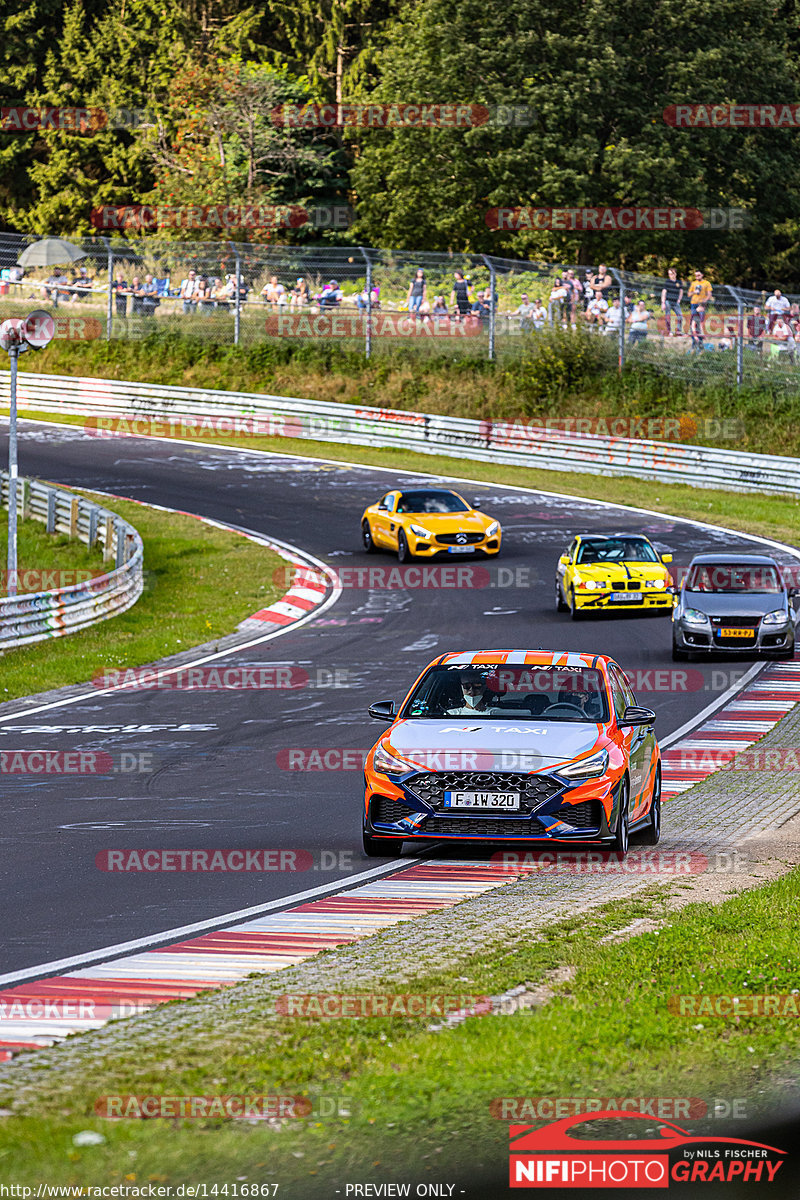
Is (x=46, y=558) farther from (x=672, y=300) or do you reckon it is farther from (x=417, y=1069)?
(x=417, y=1069)

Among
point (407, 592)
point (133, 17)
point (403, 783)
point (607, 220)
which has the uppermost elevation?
point (133, 17)

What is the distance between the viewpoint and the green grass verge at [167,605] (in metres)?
22.5

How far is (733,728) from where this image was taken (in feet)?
58.4

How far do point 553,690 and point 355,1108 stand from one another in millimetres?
6529

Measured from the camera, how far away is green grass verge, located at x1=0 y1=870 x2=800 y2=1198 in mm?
5539

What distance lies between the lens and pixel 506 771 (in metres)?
11.1

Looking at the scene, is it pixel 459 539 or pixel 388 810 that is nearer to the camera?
pixel 388 810

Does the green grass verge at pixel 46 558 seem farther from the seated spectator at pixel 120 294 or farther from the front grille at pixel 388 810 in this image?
the seated spectator at pixel 120 294

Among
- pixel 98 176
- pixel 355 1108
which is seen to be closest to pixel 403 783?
pixel 355 1108

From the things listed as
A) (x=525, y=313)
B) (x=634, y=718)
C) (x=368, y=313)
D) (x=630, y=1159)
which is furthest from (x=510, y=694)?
(x=368, y=313)

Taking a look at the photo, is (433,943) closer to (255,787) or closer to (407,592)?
(255,787)

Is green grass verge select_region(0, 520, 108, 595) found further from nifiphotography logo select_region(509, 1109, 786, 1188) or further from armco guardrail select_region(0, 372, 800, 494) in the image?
nifiphotography logo select_region(509, 1109, 786, 1188)

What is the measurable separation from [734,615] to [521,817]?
1205 centimetres

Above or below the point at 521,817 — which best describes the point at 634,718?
above
